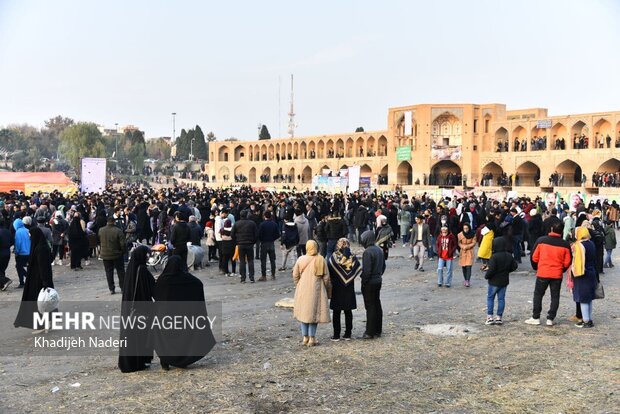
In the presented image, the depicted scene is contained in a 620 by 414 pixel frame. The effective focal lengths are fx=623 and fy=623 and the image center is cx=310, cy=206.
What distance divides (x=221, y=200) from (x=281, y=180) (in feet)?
132

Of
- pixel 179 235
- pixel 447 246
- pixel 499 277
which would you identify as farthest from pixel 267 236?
pixel 499 277

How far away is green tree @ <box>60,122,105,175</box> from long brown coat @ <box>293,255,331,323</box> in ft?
192

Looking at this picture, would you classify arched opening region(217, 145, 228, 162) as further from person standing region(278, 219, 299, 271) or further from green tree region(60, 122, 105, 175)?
person standing region(278, 219, 299, 271)

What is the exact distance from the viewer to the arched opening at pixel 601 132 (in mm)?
37625

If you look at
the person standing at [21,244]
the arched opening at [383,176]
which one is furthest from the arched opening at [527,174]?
the person standing at [21,244]

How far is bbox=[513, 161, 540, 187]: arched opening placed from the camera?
41.8 metres

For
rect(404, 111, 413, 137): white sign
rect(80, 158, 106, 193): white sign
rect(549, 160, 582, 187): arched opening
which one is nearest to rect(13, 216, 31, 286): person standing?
rect(80, 158, 106, 193): white sign

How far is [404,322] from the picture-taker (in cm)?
810

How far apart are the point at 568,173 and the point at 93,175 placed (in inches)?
1164

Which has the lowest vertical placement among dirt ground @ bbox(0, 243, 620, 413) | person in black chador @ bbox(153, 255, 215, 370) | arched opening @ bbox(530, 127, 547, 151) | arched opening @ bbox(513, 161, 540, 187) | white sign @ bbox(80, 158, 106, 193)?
dirt ground @ bbox(0, 243, 620, 413)

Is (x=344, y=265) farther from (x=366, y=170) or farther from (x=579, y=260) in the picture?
(x=366, y=170)

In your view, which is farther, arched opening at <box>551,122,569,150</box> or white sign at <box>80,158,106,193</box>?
arched opening at <box>551,122,569,150</box>

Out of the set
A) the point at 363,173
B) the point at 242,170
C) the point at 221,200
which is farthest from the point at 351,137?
the point at 221,200

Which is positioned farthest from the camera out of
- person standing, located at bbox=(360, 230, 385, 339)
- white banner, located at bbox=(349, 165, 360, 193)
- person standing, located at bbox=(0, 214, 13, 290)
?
white banner, located at bbox=(349, 165, 360, 193)
